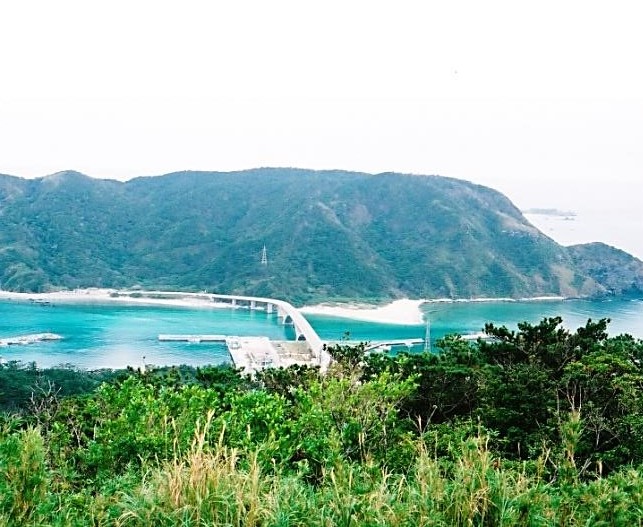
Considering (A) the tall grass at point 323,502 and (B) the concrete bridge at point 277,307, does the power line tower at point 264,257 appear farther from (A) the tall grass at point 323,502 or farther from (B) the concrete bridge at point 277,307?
(A) the tall grass at point 323,502

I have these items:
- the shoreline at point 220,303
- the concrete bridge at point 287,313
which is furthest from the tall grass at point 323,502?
the shoreline at point 220,303

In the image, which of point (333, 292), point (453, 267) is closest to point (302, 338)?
point (333, 292)

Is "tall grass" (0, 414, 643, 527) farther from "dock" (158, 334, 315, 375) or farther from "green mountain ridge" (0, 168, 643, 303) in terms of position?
"green mountain ridge" (0, 168, 643, 303)

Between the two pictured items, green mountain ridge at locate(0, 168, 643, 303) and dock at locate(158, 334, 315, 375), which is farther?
green mountain ridge at locate(0, 168, 643, 303)

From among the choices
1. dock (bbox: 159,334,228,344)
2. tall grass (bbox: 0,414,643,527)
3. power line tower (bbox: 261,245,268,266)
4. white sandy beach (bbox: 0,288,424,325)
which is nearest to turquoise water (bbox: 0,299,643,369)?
dock (bbox: 159,334,228,344)

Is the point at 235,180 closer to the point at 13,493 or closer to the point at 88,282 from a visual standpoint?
the point at 88,282

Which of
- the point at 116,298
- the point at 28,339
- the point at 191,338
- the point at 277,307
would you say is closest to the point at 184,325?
the point at 191,338

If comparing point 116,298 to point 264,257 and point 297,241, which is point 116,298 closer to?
point 264,257
